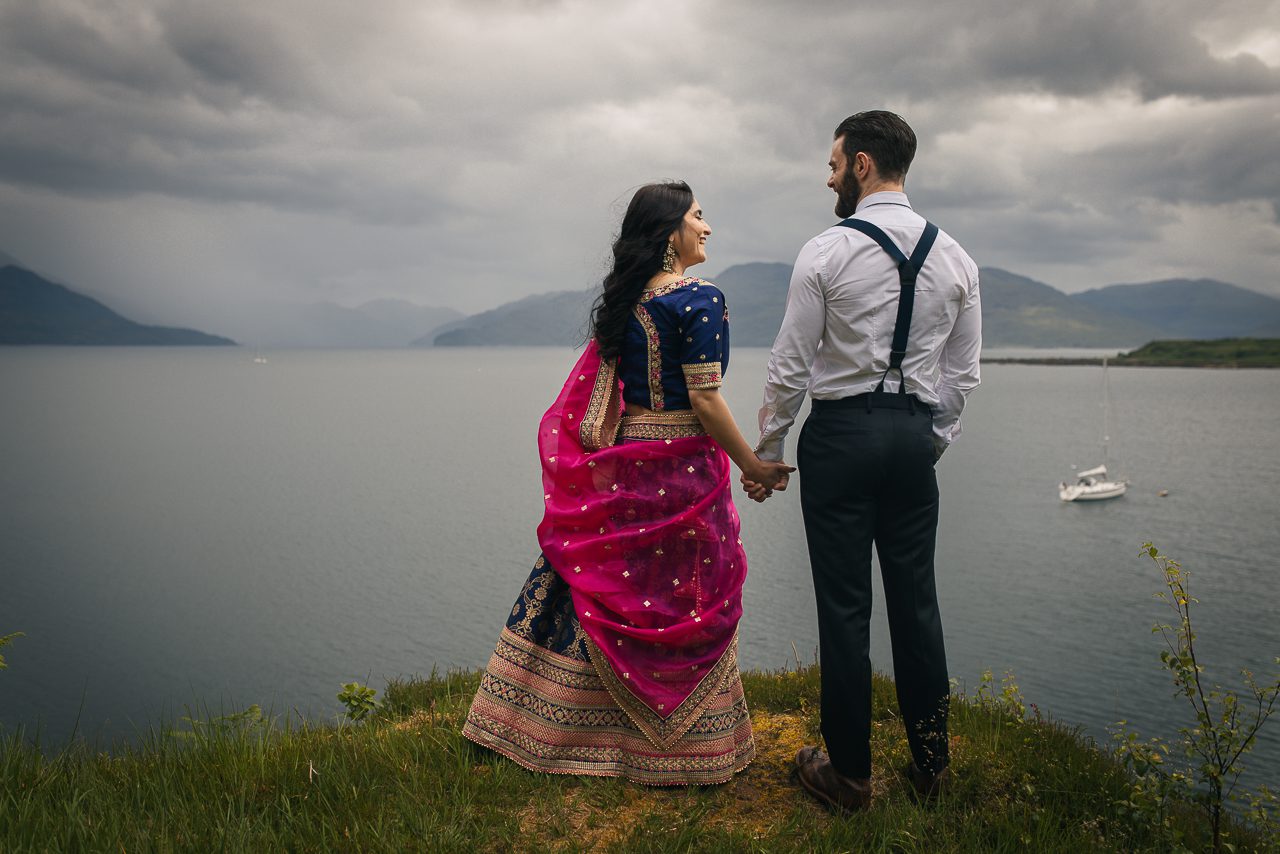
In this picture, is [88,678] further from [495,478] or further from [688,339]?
[495,478]

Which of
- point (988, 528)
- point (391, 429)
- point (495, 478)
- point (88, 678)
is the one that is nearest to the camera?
point (88, 678)

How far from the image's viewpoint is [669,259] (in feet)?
14.1

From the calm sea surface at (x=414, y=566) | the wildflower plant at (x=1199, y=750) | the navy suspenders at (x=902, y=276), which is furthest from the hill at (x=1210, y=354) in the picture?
the navy suspenders at (x=902, y=276)

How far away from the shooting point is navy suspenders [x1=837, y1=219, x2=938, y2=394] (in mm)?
3766

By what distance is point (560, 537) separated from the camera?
4.41 meters

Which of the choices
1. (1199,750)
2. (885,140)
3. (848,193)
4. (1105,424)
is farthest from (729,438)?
(1105,424)

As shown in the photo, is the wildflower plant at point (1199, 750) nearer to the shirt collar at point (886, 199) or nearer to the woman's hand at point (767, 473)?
the woman's hand at point (767, 473)

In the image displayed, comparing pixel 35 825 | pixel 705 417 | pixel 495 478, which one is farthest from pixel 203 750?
pixel 495 478

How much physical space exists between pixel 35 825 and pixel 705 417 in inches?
126

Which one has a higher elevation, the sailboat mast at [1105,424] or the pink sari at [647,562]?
the pink sari at [647,562]

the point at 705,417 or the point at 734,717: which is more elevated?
the point at 705,417

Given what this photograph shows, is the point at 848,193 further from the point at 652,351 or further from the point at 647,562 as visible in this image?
the point at 647,562

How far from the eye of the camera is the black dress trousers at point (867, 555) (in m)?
3.82

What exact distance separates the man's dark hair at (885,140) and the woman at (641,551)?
2.76 feet
